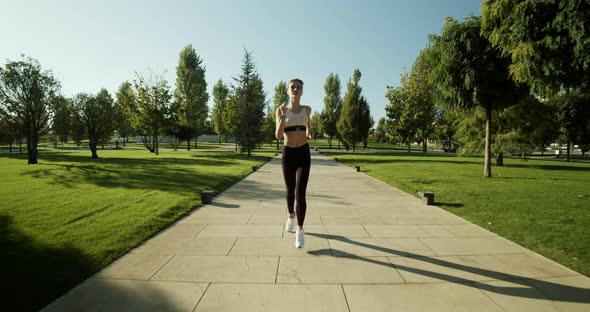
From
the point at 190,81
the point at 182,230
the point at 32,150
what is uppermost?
the point at 190,81

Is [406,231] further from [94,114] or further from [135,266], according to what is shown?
[94,114]

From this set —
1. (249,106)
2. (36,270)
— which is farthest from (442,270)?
(249,106)

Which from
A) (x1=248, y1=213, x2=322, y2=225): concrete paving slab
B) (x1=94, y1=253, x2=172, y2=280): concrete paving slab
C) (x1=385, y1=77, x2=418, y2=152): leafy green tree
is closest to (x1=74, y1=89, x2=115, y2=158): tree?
(x1=248, y1=213, x2=322, y2=225): concrete paving slab

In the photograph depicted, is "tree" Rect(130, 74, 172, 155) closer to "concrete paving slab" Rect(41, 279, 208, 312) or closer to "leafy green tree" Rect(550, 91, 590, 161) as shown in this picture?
"concrete paving slab" Rect(41, 279, 208, 312)

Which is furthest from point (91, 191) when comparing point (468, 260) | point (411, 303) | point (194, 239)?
point (468, 260)

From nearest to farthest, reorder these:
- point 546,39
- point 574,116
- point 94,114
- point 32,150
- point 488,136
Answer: point 546,39 → point 488,136 → point 32,150 → point 94,114 → point 574,116

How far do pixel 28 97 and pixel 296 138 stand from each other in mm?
23505

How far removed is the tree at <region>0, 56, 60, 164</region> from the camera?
57.3 feet

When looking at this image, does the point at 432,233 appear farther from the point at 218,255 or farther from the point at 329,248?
the point at 218,255

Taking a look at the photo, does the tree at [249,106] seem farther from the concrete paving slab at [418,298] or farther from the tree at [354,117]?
the concrete paving slab at [418,298]

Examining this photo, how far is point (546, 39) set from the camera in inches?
213

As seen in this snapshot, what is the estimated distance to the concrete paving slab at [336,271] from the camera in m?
2.85

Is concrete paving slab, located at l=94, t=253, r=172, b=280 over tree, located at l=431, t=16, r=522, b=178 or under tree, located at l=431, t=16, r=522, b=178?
under

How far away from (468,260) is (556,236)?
2.23 m
